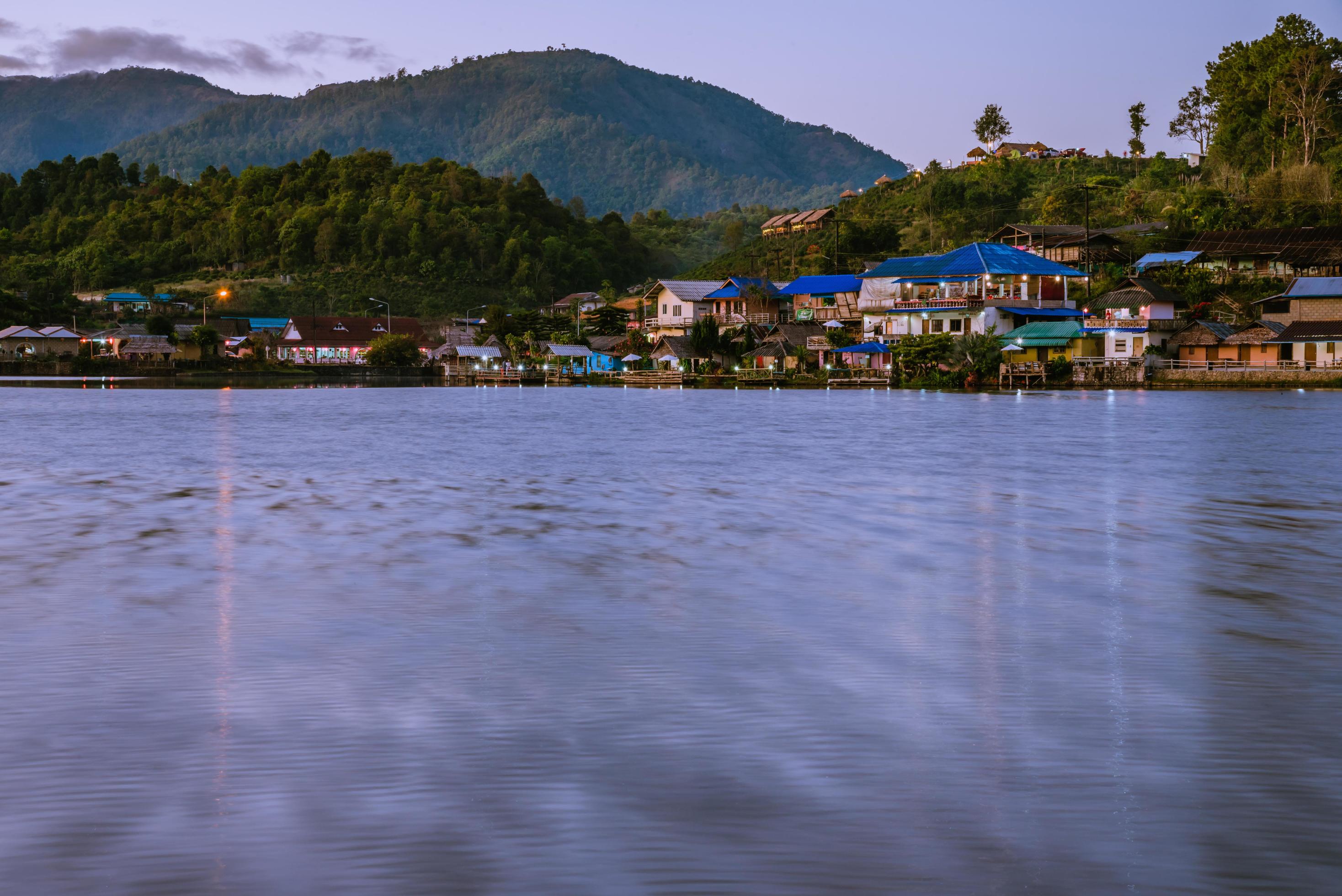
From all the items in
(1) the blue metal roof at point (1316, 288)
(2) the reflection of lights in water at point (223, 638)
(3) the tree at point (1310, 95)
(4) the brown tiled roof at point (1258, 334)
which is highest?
(3) the tree at point (1310, 95)

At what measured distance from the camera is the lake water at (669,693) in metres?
4.35

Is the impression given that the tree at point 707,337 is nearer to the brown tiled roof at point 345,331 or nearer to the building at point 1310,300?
the building at point 1310,300

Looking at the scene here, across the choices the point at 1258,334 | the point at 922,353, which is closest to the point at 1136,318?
the point at 1258,334

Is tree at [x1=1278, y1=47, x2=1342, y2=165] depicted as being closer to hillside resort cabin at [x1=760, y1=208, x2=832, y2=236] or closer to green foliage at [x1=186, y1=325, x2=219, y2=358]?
hillside resort cabin at [x1=760, y1=208, x2=832, y2=236]

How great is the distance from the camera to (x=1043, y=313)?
69.0m

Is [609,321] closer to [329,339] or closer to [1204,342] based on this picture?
[329,339]

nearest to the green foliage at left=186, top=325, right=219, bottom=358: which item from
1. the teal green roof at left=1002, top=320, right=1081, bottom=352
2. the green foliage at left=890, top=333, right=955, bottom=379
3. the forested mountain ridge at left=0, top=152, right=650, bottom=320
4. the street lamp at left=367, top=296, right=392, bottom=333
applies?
the street lamp at left=367, top=296, right=392, bottom=333

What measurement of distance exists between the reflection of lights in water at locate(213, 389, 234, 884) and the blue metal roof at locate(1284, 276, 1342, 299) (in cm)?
5702

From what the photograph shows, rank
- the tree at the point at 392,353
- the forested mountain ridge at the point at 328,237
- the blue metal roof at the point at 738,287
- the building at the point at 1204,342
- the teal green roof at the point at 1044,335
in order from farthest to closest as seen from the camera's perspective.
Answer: the forested mountain ridge at the point at 328,237, the tree at the point at 392,353, the blue metal roof at the point at 738,287, the teal green roof at the point at 1044,335, the building at the point at 1204,342

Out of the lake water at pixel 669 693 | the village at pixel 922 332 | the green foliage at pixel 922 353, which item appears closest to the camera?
the lake water at pixel 669 693

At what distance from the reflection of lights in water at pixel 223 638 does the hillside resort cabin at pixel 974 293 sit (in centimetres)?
5635

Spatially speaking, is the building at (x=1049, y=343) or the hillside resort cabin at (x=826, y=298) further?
the hillside resort cabin at (x=826, y=298)

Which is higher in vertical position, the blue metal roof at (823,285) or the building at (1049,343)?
the blue metal roof at (823,285)

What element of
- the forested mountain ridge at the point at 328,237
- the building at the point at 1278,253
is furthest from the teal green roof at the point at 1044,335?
the forested mountain ridge at the point at 328,237
